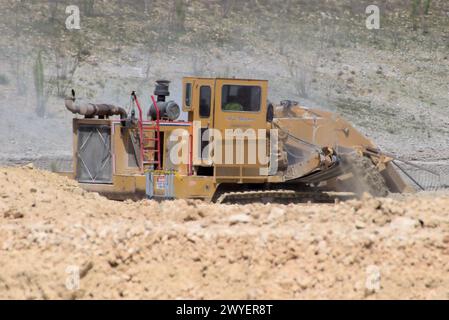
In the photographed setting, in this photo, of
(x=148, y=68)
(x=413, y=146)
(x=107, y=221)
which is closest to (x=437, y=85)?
(x=413, y=146)

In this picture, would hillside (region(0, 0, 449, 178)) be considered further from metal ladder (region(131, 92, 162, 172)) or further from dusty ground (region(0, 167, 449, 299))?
dusty ground (region(0, 167, 449, 299))

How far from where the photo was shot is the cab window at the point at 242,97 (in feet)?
43.4

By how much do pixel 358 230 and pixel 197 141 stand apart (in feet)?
18.4

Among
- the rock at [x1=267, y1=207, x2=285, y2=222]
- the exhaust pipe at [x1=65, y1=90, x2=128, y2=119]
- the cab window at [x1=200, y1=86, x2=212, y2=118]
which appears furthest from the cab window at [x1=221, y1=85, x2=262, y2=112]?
the rock at [x1=267, y1=207, x2=285, y2=222]

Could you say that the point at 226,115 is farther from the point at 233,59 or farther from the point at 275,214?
the point at 233,59

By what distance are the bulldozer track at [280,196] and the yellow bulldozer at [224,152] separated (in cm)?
2

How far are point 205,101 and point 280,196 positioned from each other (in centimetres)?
188

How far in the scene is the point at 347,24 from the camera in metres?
32.0

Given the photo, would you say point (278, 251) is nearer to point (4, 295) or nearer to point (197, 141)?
point (4, 295)

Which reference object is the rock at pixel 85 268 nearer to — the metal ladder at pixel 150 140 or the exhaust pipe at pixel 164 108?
the metal ladder at pixel 150 140

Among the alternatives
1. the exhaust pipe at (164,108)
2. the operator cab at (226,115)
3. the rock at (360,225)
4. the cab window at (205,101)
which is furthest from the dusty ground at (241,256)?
the exhaust pipe at (164,108)

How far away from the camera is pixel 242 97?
13.3 metres

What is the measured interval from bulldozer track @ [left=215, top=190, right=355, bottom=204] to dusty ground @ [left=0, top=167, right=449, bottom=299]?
14.8 ft

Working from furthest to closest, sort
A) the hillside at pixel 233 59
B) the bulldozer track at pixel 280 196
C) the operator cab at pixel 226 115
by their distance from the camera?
the hillside at pixel 233 59
the bulldozer track at pixel 280 196
the operator cab at pixel 226 115
